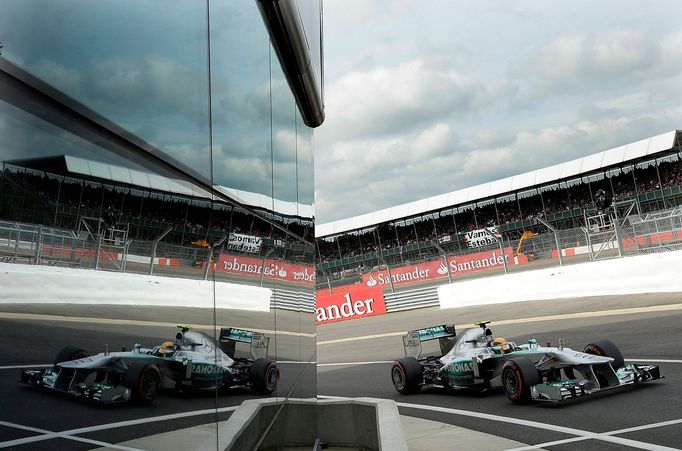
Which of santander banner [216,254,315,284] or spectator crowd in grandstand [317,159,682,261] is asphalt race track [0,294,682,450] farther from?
spectator crowd in grandstand [317,159,682,261]

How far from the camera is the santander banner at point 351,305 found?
29.4m

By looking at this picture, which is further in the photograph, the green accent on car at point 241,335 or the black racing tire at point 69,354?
the green accent on car at point 241,335

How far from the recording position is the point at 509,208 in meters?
50.7

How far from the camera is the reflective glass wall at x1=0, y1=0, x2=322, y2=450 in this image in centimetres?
69

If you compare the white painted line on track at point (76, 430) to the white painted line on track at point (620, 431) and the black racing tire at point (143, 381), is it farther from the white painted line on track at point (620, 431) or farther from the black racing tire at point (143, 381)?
the white painted line on track at point (620, 431)

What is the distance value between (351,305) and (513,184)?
2024cm

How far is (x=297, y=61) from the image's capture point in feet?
11.1

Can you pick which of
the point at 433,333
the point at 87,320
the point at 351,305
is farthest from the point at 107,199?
the point at 351,305

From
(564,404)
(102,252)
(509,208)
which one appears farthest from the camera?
(509,208)

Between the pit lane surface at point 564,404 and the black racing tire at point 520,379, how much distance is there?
17 cm

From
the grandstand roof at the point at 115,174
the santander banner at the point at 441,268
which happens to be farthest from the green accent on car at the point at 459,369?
the santander banner at the point at 441,268

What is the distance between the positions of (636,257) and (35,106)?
2055 centimetres

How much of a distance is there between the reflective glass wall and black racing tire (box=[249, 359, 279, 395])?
11 cm

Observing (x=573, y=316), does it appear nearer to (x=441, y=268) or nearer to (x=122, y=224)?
(x=441, y=268)
